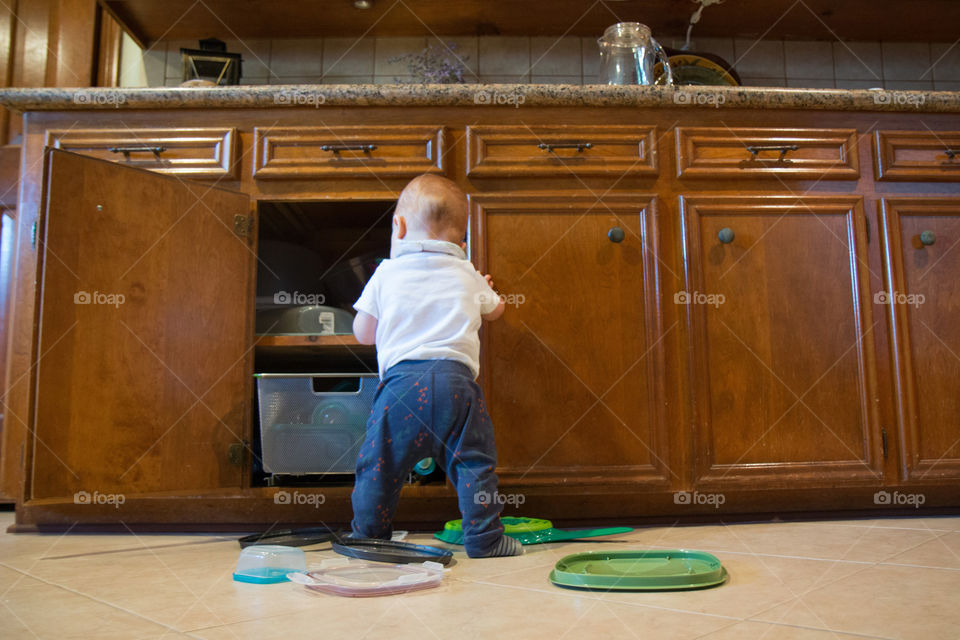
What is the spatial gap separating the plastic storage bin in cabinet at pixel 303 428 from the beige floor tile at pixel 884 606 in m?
1.05

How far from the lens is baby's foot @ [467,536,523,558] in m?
1.29

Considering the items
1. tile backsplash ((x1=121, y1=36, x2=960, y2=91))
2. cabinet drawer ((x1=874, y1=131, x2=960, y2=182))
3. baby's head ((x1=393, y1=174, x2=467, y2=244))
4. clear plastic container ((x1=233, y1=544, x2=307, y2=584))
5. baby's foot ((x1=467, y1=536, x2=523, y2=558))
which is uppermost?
tile backsplash ((x1=121, y1=36, x2=960, y2=91))

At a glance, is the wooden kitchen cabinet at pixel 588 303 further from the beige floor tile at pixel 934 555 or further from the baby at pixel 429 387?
the beige floor tile at pixel 934 555

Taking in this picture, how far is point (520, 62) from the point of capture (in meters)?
2.57

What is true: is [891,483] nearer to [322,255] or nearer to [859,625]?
[859,625]

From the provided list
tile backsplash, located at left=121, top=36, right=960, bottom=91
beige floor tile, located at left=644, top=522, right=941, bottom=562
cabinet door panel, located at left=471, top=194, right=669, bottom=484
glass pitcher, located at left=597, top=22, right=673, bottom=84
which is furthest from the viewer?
tile backsplash, located at left=121, top=36, right=960, bottom=91

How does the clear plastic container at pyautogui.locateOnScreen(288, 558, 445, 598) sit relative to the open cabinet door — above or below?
below

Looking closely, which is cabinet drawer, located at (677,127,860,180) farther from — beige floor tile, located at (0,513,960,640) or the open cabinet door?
the open cabinet door

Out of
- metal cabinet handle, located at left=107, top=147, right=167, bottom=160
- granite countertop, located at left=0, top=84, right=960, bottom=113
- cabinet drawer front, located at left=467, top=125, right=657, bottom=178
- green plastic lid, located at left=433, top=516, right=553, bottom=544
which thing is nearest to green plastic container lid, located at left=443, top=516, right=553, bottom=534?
green plastic lid, located at left=433, top=516, right=553, bottom=544

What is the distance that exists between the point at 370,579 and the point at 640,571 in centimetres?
39

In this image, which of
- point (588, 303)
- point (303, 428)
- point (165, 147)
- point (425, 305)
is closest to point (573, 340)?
point (588, 303)

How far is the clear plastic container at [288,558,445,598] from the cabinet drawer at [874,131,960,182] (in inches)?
56.8

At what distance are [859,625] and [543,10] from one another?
7.05 feet

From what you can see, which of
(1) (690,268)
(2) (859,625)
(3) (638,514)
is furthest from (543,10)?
(2) (859,625)
